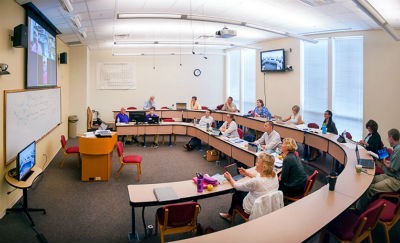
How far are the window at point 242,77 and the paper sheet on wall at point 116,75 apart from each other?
14.8 ft

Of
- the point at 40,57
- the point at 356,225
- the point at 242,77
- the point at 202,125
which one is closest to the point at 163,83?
the point at 242,77

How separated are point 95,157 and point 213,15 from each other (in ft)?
13.5

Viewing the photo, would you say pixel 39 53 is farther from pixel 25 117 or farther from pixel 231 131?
pixel 231 131

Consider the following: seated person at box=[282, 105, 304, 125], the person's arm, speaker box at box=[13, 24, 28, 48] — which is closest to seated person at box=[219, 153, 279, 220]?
the person's arm

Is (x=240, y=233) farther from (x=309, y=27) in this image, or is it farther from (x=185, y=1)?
(x=309, y=27)

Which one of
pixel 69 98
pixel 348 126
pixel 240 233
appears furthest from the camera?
pixel 69 98

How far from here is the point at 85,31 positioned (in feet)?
24.7

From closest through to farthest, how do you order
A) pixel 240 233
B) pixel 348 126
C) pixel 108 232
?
pixel 240 233 < pixel 108 232 < pixel 348 126

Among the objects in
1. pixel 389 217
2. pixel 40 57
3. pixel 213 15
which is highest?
pixel 213 15

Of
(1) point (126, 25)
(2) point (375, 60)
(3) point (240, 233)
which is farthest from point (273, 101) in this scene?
(3) point (240, 233)

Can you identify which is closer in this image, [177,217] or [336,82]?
[177,217]

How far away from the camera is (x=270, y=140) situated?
19.9 feet

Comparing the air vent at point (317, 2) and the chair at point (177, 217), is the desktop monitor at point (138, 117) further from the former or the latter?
the chair at point (177, 217)

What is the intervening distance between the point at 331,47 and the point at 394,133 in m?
4.56
